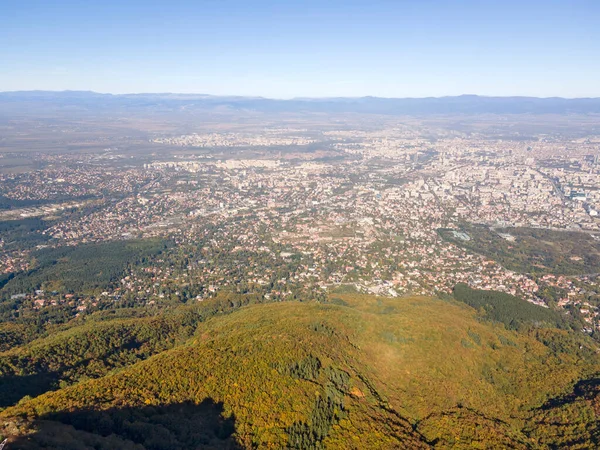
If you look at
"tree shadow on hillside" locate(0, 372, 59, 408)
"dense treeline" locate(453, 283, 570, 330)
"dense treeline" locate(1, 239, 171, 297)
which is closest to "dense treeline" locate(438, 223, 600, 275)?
"dense treeline" locate(453, 283, 570, 330)

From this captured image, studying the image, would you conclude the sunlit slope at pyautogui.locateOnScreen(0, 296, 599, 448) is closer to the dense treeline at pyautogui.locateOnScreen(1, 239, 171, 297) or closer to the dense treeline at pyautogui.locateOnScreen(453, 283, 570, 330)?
the dense treeline at pyautogui.locateOnScreen(453, 283, 570, 330)

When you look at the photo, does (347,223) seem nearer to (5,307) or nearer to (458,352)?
(458,352)

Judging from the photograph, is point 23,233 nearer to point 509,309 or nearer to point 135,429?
point 135,429

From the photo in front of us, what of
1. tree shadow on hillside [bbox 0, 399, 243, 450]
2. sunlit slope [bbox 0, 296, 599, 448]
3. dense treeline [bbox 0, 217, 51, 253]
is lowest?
dense treeline [bbox 0, 217, 51, 253]

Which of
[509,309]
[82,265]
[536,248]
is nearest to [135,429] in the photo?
[509,309]

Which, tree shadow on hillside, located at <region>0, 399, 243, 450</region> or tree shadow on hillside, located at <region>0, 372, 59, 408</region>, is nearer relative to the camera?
tree shadow on hillside, located at <region>0, 399, 243, 450</region>
